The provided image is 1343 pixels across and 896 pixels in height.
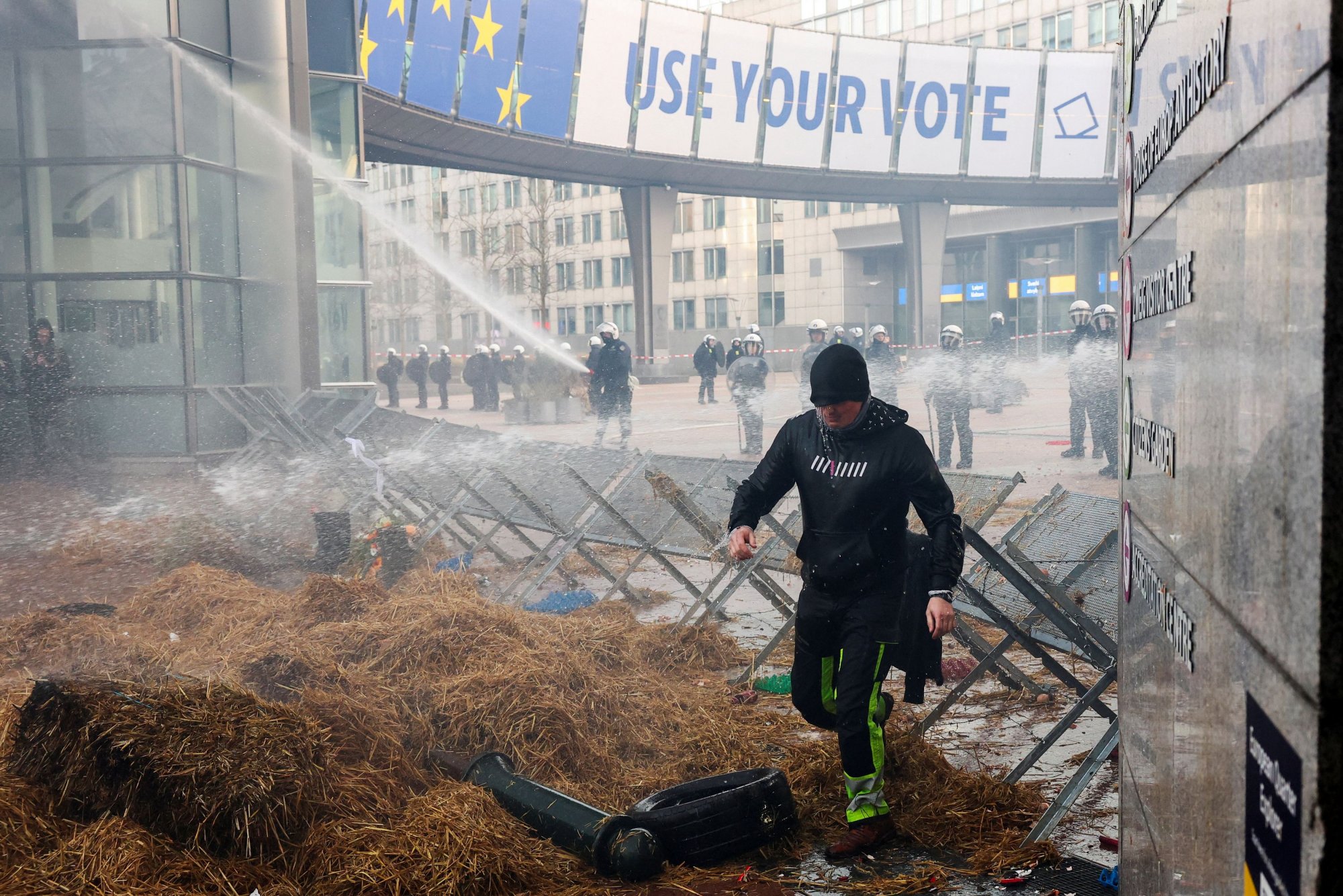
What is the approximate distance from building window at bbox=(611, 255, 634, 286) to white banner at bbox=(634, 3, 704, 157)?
49125 mm

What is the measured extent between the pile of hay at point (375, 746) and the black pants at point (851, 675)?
0.34 meters

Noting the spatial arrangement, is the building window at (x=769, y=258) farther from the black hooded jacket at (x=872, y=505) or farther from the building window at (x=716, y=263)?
the black hooded jacket at (x=872, y=505)

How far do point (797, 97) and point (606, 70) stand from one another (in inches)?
233

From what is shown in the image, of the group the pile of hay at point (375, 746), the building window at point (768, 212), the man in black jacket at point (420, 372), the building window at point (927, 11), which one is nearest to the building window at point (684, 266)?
the building window at point (768, 212)

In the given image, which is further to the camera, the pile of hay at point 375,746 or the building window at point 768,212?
the building window at point 768,212

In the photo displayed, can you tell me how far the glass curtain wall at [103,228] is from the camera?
13297 mm

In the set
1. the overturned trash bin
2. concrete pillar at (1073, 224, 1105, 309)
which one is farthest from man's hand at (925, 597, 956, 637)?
concrete pillar at (1073, 224, 1105, 309)

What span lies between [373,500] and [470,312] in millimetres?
69221

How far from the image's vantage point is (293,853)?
4.21 m

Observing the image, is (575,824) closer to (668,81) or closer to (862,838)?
(862,838)

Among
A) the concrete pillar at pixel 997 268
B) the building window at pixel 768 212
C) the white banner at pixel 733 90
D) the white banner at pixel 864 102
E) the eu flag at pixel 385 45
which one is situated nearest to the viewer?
the eu flag at pixel 385 45

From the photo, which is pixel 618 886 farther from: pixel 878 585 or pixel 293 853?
pixel 878 585

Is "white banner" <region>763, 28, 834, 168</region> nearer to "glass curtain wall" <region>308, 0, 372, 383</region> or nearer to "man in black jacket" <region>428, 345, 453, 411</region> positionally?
"man in black jacket" <region>428, 345, 453, 411</region>

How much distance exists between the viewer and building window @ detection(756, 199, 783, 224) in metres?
69.2
